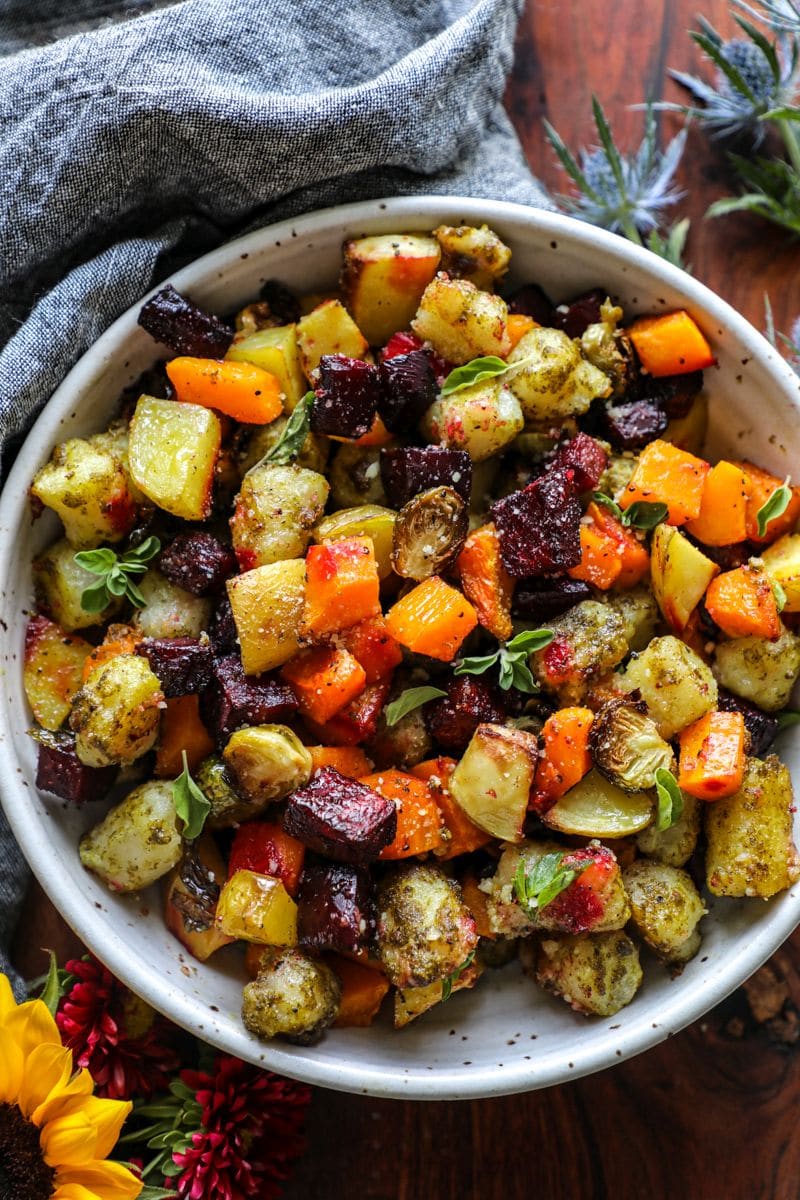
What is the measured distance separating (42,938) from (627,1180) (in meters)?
1.55

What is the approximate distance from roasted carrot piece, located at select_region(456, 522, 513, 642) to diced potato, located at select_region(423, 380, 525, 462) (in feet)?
0.62

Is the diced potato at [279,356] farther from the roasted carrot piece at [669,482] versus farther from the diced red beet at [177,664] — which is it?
the roasted carrot piece at [669,482]

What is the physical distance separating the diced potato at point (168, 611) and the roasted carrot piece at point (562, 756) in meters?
0.77

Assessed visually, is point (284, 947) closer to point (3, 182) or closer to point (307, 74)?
point (3, 182)

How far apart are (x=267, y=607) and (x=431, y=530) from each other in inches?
14.3

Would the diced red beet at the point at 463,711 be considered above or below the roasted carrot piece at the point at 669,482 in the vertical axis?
below

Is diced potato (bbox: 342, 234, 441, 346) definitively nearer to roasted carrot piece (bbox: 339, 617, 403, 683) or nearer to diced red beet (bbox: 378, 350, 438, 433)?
diced red beet (bbox: 378, 350, 438, 433)

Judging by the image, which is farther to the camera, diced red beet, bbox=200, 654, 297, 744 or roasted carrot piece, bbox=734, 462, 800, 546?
roasted carrot piece, bbox=734, 462, 800, 546

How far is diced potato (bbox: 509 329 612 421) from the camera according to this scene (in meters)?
2.29

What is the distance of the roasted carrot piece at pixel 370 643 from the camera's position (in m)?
2.20

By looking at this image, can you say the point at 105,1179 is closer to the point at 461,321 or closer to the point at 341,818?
the point at 341,818

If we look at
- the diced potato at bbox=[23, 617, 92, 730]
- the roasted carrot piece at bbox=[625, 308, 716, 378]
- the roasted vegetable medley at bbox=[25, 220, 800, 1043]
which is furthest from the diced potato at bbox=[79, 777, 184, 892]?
the roasted carrot piece at bbox=[625, 308, 716, 378]

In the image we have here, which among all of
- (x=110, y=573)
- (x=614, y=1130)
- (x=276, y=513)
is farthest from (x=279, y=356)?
(x=614, y=1130)

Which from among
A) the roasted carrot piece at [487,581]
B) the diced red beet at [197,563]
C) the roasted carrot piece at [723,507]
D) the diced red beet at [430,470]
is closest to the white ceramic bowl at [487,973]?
the roasted carrot piece at [723,507]
